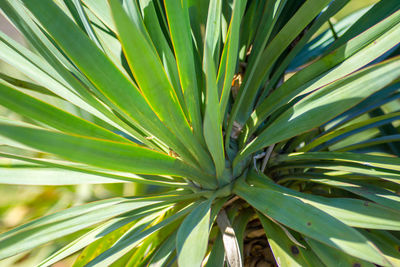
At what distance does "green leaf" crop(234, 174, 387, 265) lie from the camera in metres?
0.38

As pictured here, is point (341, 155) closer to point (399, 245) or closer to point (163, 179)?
point (399, 245)

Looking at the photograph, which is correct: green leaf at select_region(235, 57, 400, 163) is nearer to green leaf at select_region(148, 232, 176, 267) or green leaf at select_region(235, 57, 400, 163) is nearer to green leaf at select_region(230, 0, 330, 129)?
green leaf at select_region(230, 0, 330, 129)

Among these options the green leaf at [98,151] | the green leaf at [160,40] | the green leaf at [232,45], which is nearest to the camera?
the green leaf at [98,151]

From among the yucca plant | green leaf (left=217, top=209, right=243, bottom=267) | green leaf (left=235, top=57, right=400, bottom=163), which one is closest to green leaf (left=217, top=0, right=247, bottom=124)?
the yucca plant

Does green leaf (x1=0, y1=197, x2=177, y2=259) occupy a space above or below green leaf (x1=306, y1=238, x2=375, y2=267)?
above

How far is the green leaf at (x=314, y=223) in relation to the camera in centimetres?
38

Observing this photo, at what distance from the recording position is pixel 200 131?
0.56m

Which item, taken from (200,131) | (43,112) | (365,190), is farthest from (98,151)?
(365,190)

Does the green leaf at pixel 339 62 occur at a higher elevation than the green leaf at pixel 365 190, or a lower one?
higher

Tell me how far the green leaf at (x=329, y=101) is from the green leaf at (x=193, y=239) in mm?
147

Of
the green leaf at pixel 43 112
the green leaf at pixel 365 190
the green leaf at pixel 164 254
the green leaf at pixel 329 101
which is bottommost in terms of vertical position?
the green leaf at pixel 164 254

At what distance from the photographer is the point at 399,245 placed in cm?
66

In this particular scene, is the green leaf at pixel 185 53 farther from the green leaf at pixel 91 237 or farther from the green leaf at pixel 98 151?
the green leaf at pixel 91 237

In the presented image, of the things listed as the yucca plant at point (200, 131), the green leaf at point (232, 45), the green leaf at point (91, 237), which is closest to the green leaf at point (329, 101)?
the yucca plant at point (200, 131)
